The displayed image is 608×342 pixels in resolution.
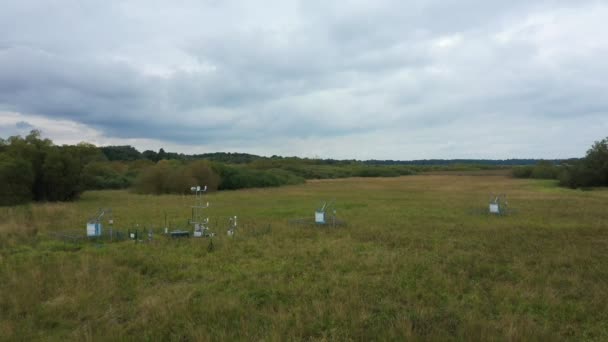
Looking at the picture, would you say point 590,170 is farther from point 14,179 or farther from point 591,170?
point 14,179

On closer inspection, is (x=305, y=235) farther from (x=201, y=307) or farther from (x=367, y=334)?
(x=367, y=334)

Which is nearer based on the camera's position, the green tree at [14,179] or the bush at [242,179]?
the green tree at [14,179]

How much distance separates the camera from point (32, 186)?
28.7m

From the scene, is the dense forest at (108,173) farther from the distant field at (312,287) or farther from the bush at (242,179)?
the distant field at (312,287)

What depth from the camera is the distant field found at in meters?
5.82

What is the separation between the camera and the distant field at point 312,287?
5816 millimetres

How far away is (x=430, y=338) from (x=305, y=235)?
9.06 metres

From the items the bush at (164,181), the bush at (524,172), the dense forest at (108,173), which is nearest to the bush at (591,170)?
the dense forest at (108,173)

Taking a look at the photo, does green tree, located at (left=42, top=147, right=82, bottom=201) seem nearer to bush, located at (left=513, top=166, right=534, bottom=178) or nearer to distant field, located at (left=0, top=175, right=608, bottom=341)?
distant field, located at (left=0, top=175, right=608, bottom=341)

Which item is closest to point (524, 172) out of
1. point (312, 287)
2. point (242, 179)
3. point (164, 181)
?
point (242, 179)

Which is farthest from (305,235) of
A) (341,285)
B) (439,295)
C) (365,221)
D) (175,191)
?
(175,191)

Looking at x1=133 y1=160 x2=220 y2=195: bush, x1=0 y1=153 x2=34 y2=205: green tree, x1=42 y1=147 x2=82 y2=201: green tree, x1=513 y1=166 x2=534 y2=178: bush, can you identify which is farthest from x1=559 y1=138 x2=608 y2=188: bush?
x1=0 y1=153 x2=34 y2=205: green tree

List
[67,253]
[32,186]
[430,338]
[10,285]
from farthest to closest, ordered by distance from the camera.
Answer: [32,186], [67,253], [10,285], [430,338]

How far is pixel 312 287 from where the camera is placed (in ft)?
25.6
